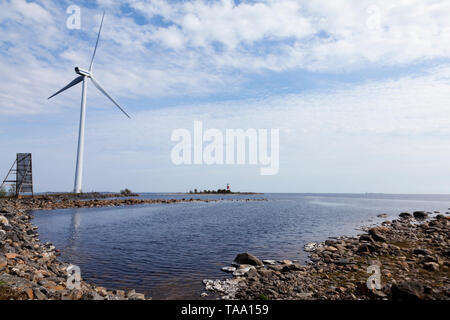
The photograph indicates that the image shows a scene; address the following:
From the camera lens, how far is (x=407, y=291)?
32.8 feet

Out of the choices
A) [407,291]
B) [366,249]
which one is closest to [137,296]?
[407,291]

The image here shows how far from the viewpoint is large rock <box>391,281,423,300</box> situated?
9.84 metres

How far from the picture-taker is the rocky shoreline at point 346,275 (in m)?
10.9

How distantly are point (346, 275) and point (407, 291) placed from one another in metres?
4.07

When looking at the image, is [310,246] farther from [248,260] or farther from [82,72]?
[82,72]

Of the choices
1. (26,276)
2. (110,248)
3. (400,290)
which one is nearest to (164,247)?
(110,248)

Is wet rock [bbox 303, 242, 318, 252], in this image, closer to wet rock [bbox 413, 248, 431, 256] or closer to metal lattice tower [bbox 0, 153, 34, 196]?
wet rock [bbox 413, 248, 431, 256]

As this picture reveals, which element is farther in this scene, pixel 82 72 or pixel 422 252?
pixel 82 72

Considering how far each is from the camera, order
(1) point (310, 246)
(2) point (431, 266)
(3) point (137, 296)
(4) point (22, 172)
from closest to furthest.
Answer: (3) point (137, 296) < (2) point (431, 266) < (1) point (310, 246) < (4) point (22, 172)

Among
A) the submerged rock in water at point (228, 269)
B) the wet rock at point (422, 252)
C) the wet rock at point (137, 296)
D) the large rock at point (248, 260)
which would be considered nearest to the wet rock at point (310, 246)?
the large rock at point (248, 260)

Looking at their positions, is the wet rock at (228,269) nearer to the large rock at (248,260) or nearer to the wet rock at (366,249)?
the large rock at (248,260)

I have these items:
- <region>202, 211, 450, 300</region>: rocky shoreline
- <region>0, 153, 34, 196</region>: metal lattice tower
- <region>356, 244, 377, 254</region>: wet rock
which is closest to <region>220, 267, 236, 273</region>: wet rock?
<region>202, 211, 450, 300</region>: rocky shoreline
